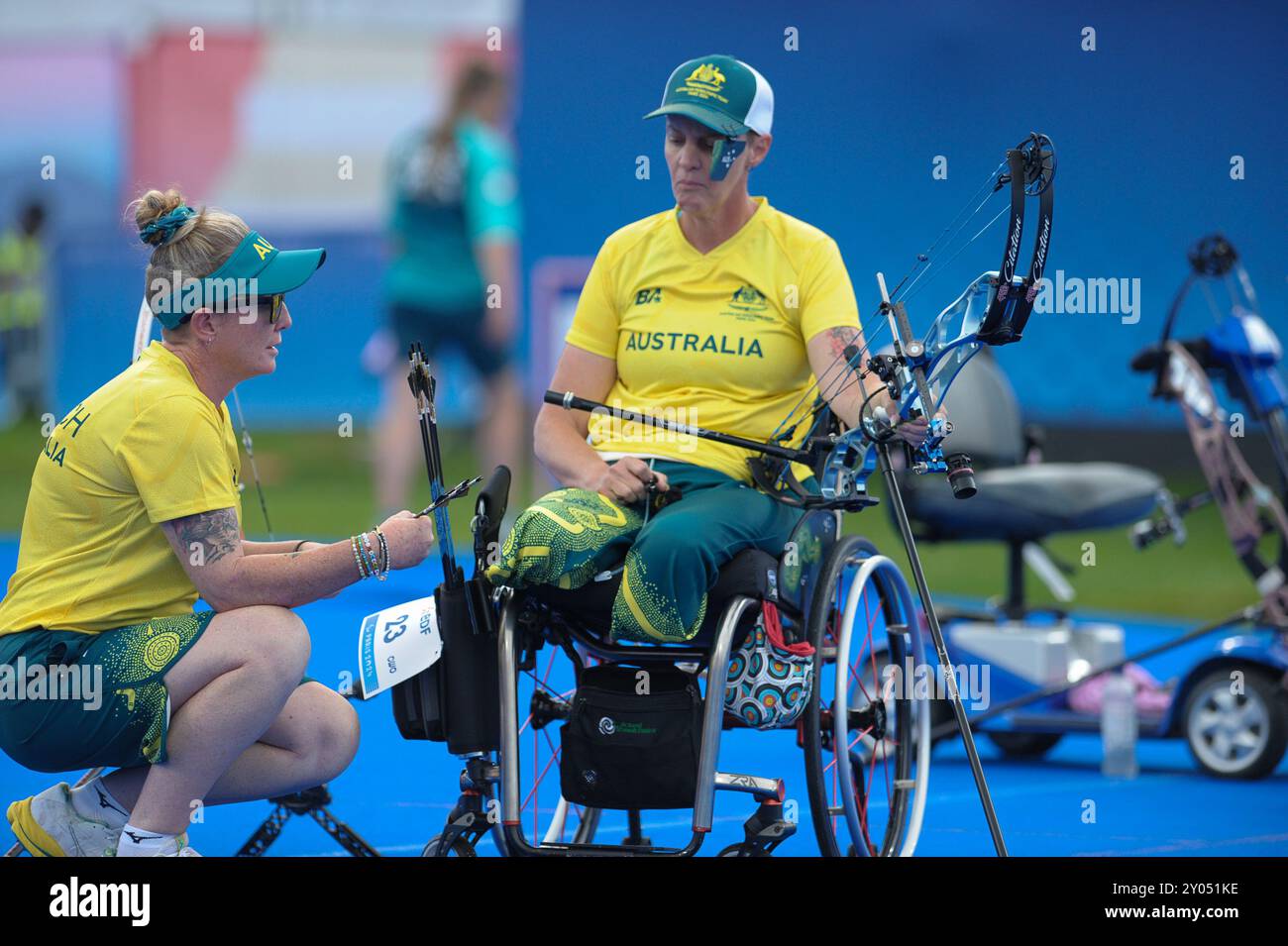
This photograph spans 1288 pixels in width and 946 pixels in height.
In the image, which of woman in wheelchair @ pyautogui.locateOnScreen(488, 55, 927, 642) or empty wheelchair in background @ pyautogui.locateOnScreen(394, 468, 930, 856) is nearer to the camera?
empty wheelchair in background @ pyautogui.locateOnScreen(394, 468, 930, 856)

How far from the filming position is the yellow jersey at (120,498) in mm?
2533

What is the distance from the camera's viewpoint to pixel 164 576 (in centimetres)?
265

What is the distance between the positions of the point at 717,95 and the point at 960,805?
1770 mm

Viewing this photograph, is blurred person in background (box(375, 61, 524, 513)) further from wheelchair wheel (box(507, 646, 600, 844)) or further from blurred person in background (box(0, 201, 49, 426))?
wheelchair wheel (box(507, 646, 600, 844))

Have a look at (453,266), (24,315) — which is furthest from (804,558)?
(24,315)

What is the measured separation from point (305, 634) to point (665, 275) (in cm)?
99

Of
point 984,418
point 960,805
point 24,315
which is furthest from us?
point 24,315

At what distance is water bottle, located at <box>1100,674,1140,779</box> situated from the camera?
4324 millimetres

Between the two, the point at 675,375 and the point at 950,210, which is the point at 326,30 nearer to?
the point at 950,210

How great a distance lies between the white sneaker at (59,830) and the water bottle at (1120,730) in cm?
260

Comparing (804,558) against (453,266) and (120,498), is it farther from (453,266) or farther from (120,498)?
(453,266)

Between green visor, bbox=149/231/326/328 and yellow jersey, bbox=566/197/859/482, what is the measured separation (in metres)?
0.72

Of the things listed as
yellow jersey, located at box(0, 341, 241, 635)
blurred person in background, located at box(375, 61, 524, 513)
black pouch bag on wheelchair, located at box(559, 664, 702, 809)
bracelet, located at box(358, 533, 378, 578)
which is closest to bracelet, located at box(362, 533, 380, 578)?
bracelet, located at box(358, 533, 378, 578)

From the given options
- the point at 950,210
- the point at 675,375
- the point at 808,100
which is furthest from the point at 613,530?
the point at 808,100
